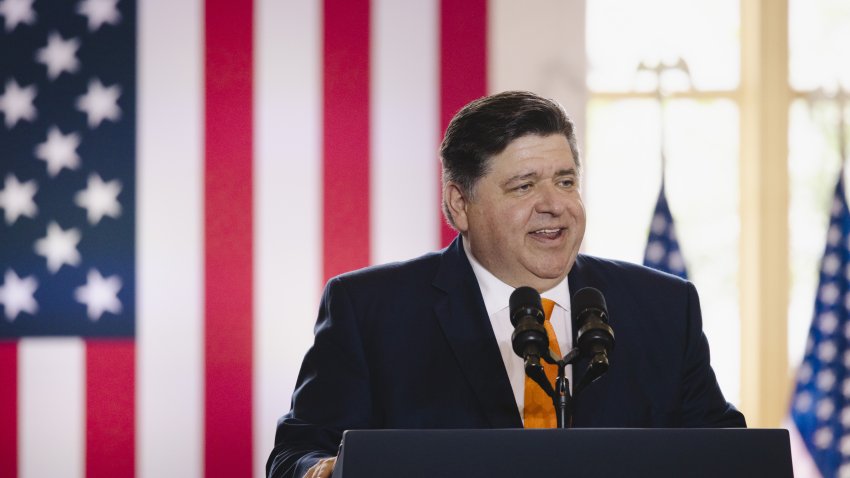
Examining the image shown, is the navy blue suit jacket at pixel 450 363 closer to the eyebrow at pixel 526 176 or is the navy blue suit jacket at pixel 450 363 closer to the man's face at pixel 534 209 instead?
the man's face at pixel 534 209

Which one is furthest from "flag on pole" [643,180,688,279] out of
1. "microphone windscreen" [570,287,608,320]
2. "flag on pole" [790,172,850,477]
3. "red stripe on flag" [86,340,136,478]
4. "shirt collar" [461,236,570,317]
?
"microphone windscreen" [570,287,608,320]

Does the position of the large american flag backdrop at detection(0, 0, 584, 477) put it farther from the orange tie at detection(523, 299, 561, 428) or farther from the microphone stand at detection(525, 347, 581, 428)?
the microphone stand at detection(525, 347, 581, 428)

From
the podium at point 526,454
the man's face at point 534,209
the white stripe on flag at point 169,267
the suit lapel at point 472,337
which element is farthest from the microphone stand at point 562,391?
the white stripe on flag at point 169,267

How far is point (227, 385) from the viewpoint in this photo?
3.23 metres

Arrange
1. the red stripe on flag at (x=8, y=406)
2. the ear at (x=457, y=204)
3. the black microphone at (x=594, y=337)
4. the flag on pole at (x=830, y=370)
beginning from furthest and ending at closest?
the flag on pole at (x=830, y=370) → the red stripe on flag at (x=8, y=406) → the ear at (x=457, y=204) → the black microphone at (x=594, y=337)

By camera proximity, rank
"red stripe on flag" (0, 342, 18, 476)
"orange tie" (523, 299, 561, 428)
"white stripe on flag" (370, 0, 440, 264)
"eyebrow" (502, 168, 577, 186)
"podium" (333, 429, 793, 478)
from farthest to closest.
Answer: "white stripe on flag" (370, 0, 440, 264) → "red stripe on flag" (0, 342, 18, 476) → "eyebrow" (502, 168, 577, 186) → "orange tie" (523, 299, 561, 428) → "podium" (333, 429, 793, 478)

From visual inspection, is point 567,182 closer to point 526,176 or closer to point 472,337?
point 526,176

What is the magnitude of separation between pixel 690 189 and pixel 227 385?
6.37 ft

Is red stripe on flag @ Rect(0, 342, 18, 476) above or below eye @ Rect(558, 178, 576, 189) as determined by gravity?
below

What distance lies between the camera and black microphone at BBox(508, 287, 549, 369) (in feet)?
4.03

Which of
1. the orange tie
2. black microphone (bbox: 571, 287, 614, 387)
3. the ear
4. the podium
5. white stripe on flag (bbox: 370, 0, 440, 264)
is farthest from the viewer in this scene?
white stripe on flag (bbox: 370, 0, 440, 264)

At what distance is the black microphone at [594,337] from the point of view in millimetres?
1221

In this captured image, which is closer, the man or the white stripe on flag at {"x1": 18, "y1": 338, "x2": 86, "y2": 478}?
the man

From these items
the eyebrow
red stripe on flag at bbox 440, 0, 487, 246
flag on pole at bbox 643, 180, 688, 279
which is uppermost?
red stripe on flag at bbox 440, 0, 487, 246
